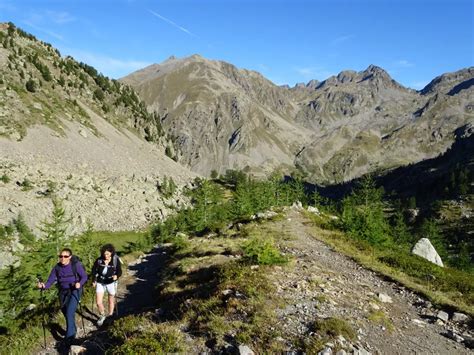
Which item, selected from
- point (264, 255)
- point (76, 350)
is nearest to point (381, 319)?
point (264, 255)

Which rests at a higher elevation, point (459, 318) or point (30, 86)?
point (30, 86)

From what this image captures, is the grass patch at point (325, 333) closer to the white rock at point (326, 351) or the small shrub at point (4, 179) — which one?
the white rock at point (326, 351)

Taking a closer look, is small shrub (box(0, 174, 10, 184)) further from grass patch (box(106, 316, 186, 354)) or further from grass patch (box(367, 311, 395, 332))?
grass patch (box(367, 311, 395, 332))

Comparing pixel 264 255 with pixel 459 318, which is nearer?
pixel 459 318

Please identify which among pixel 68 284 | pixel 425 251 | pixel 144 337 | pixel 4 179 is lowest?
pixel 425 251

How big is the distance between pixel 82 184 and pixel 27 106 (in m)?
28.7

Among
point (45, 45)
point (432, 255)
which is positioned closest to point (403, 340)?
point (432, 255)

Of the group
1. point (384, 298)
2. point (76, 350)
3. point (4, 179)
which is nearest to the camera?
point (76, 350)

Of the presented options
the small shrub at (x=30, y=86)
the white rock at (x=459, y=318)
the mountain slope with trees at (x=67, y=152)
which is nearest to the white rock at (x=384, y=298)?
the white rock at (x=459, y=318)

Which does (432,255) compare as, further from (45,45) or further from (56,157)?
(45,45)

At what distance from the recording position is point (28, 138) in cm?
8538

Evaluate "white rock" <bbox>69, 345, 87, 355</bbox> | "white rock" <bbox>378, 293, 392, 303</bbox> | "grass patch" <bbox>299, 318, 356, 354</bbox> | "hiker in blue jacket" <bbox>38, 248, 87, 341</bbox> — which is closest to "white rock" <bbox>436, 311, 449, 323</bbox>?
"white rock" <bbox>378, 293, 392, 303</bbox>

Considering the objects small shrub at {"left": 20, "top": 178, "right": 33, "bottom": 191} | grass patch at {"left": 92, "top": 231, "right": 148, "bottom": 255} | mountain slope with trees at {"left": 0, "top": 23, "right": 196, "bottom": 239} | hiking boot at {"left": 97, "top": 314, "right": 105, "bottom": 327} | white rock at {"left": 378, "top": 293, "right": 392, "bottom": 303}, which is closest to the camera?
hiking boot at {"left": 97, "top": 314, "right": 105, "bottom": 327}

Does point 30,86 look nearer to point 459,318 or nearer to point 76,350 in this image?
point 76,350
